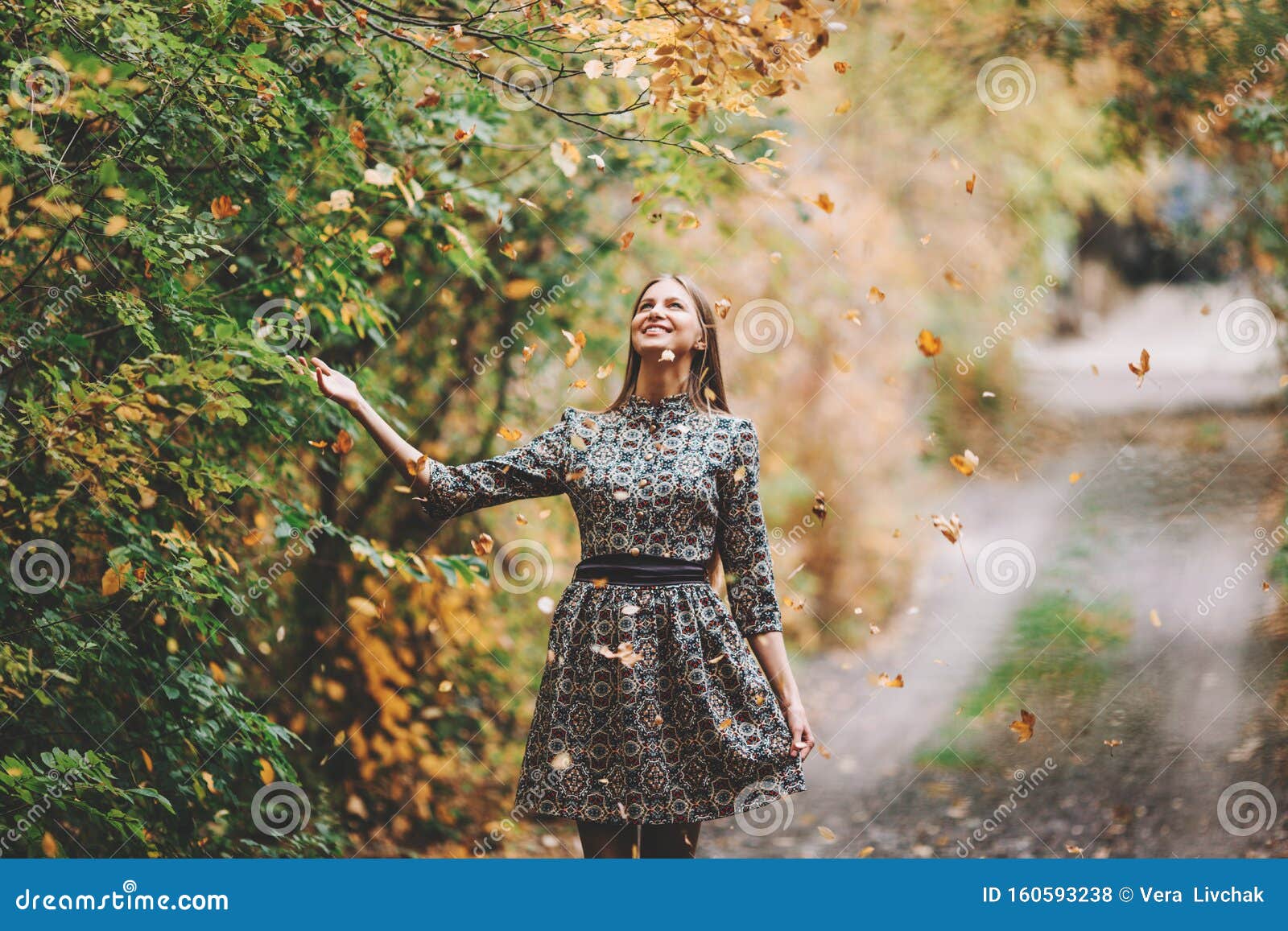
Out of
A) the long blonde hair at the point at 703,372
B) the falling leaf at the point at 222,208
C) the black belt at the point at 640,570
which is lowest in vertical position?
the black belt at the point at 640,570

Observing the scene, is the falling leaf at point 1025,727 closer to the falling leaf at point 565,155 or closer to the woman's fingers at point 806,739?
the woman's fingers at point 806,739

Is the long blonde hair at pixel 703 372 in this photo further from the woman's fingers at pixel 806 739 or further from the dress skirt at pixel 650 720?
the woman's fingers at pixel 806 739

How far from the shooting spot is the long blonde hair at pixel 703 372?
2.32 m

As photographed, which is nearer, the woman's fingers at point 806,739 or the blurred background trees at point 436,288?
the woman's fingers at point 806,739

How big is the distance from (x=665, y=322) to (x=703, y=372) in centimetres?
18

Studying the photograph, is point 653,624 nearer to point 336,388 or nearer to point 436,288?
point 336,388

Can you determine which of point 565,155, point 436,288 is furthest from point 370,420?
point 436,288

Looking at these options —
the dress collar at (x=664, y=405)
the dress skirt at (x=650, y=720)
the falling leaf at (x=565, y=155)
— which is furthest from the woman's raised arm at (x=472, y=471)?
the falling leaf at (x=565, y=155)

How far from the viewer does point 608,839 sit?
2.14 meters

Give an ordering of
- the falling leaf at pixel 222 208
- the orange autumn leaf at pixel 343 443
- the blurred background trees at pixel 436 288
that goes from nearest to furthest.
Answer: the blurred background trees at pixel 436 288
the falling leaf at pixel 222 208
the orange autumn leaf at pixel 343 443

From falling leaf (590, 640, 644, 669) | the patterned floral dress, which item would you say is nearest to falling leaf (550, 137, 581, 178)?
the patterned floral dress

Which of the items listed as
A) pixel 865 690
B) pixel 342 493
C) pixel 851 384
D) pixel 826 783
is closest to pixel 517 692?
pixel 342 493

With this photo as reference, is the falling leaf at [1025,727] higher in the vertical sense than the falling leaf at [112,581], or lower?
lower

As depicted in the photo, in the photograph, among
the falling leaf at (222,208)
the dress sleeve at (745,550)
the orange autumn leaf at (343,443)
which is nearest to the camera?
the dress sleeve at (745,550)
